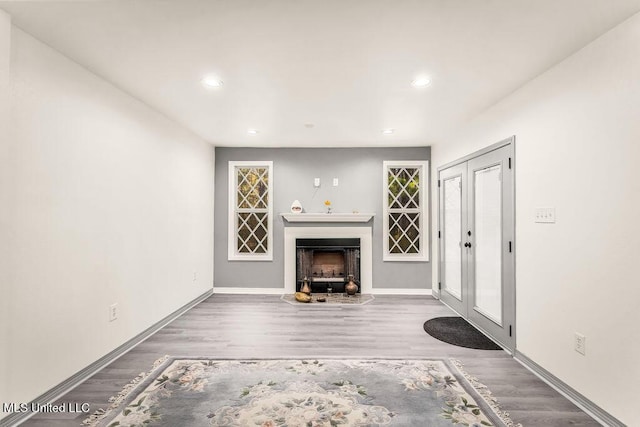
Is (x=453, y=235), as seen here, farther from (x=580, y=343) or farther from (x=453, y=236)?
(x=580, y=343)

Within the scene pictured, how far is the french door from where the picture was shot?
2850mm

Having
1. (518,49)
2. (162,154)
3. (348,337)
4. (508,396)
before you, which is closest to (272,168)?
(162,154)

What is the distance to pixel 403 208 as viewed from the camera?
16.4 ft

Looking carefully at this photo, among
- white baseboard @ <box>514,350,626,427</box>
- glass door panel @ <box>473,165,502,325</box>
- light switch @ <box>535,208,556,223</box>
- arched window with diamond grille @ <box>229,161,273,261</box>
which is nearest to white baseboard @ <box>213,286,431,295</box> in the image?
arched window with diamond grille @ <box>229,161,273,261</box>

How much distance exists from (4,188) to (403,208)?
4494 mm

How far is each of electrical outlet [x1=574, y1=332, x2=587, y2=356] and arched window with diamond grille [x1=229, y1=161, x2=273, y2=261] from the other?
3.85 metres

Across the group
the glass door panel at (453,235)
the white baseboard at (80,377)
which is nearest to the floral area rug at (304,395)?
the white baseboard at (80,377)

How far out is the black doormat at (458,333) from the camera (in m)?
2.99

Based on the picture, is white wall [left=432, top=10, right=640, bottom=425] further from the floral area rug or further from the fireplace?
the fireplace

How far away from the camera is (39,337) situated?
1.97 meters

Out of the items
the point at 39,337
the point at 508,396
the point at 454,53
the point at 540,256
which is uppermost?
the point at 454,53

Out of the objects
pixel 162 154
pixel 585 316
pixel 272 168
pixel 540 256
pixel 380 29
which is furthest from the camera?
pixel 272 168

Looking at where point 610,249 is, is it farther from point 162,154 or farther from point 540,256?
point 162,154

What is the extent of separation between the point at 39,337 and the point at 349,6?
272 cm
